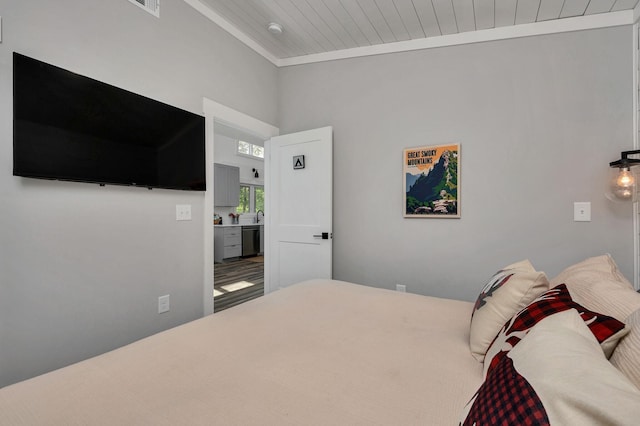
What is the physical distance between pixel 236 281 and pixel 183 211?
285cm

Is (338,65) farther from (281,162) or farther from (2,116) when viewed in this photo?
(2,116)

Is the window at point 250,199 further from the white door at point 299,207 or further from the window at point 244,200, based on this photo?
the white door at point 299,207

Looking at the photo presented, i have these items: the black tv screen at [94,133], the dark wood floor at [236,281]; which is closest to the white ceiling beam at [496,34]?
the black tv screen at [94,133]

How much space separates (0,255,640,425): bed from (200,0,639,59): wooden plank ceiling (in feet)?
7.79

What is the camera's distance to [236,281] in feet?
16.3

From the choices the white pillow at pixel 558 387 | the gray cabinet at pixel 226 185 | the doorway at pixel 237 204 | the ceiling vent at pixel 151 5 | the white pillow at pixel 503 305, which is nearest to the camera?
the white pillow at pixel 558 387

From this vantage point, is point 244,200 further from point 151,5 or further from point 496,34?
point 496,34

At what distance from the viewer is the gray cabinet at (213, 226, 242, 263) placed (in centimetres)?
668

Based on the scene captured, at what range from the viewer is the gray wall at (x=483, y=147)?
241 cm

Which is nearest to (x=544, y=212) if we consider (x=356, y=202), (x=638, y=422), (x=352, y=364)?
(x=356, y=202)

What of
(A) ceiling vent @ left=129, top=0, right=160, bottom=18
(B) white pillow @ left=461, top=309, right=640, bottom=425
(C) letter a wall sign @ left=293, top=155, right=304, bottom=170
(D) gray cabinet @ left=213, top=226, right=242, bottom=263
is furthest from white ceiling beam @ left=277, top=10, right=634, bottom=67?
(D) gray cabinet @ left=213, top=226, right=242, bottom=263

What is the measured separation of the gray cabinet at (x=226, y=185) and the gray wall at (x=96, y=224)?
175 inches

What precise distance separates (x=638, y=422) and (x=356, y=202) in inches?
110

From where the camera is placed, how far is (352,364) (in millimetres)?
1010
